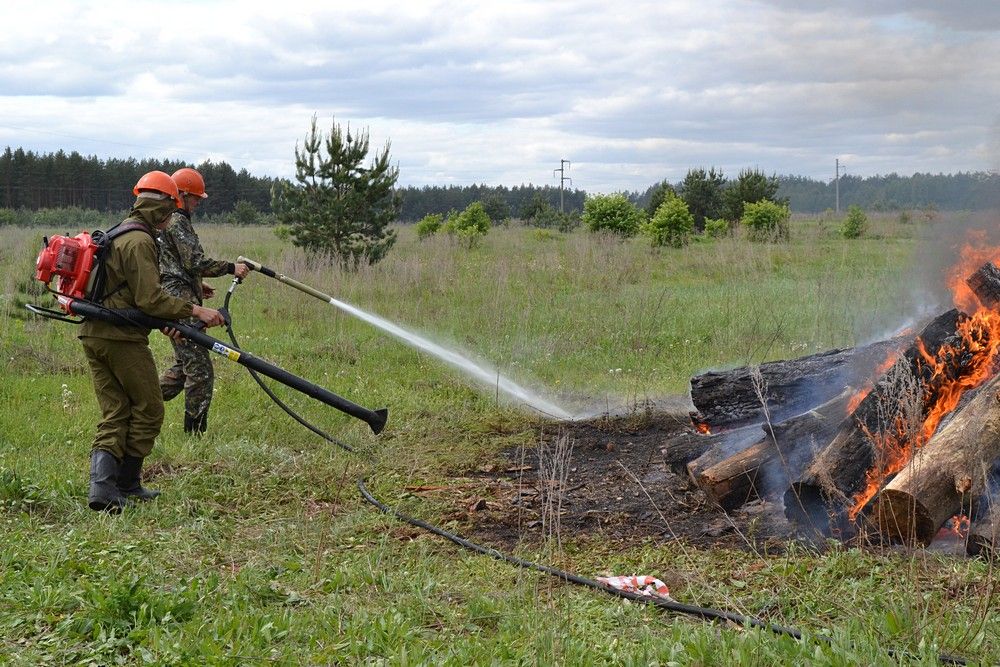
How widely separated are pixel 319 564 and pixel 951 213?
518 cm

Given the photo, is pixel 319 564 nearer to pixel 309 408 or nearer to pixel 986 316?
pixel 309 408

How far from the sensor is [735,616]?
3840 mm

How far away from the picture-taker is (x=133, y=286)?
567 centimetres

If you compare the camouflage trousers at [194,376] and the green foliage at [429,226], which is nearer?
the camouflage trousers at [194,376]

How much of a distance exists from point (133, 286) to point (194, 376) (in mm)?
1631

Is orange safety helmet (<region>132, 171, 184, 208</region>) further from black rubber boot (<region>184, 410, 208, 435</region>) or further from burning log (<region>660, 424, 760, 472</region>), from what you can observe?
burning log (<region>660, 424, 760, 472</region>)

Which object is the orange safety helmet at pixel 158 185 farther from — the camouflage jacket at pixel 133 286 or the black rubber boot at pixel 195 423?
the black rubber boot at pixel 195 423

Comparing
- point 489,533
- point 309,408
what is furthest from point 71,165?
point 489,533

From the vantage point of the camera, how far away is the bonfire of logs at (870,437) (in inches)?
179

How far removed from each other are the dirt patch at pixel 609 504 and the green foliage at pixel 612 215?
67.0 feet

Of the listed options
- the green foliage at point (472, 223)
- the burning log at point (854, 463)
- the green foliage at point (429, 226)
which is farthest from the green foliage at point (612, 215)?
the burning log at point (854, 463)

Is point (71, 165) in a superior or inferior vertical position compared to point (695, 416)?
superior

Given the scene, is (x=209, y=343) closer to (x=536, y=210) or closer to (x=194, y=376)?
(x=194, y=376)

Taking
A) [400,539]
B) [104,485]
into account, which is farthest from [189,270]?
[400,539]
